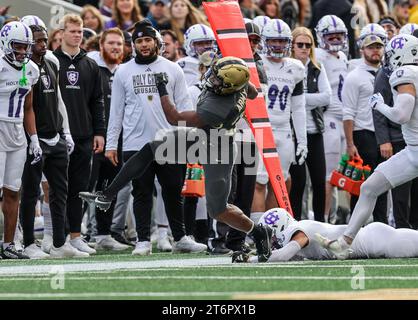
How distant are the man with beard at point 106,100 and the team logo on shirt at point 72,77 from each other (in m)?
0.73

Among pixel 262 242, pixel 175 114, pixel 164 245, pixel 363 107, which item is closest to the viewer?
pixel 262 242

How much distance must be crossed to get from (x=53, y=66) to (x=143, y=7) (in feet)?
20.0

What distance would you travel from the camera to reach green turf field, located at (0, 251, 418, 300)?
6855mm

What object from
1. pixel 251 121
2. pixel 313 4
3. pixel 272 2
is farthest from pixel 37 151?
pixel 313 4

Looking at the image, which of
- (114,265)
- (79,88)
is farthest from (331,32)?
(114,265)

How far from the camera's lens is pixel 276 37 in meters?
12.1

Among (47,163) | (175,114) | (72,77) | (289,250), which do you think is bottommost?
(289,250)

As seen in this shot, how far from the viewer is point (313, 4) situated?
17453 millimetres

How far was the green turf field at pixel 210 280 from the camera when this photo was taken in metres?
6.86

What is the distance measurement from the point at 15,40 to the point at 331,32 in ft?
14.1

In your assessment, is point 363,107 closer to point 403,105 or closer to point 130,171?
point 403,105

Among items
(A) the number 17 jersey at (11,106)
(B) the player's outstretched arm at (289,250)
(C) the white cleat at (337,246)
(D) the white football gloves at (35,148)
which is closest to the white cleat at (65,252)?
(D) the white football gloves at (35,148)

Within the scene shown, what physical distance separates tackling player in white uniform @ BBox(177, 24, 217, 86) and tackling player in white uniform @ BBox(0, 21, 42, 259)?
2.39 m
